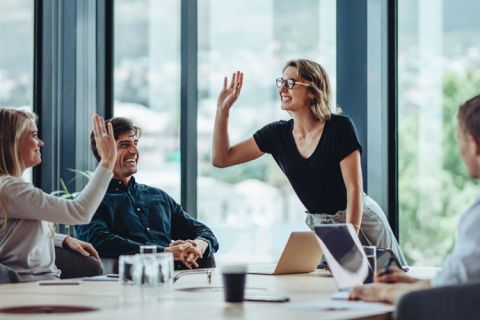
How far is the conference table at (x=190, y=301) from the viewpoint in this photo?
2.34 m

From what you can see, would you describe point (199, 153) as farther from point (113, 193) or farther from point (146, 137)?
point (113, 193)

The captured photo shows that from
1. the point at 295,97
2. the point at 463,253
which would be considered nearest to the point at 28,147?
the point at 295,97

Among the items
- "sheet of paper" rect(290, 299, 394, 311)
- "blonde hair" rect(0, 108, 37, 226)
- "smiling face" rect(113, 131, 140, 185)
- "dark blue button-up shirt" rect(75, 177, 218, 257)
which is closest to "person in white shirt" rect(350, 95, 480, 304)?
"sheet of paper" rect(290, 299, 394, 311)

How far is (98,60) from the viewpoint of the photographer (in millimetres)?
5938

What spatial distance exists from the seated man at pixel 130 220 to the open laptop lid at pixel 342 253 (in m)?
1.32

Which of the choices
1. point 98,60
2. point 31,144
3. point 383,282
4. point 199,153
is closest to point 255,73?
point 199,153

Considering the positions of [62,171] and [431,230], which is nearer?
[431,230]

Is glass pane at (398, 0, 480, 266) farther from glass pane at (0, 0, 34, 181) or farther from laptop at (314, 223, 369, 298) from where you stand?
glass pane at (0, 0, 34, 181)

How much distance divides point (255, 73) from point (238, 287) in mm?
3407

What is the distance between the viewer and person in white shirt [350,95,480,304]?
2.46 meters

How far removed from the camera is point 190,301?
2674 mm

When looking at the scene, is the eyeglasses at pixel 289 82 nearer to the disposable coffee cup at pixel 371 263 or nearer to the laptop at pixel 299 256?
the laptop at pixel 299 256

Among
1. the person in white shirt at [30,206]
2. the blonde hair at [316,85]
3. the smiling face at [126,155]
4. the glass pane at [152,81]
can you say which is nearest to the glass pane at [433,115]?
the blonde hair at [316,85]

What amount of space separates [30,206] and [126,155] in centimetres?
88
